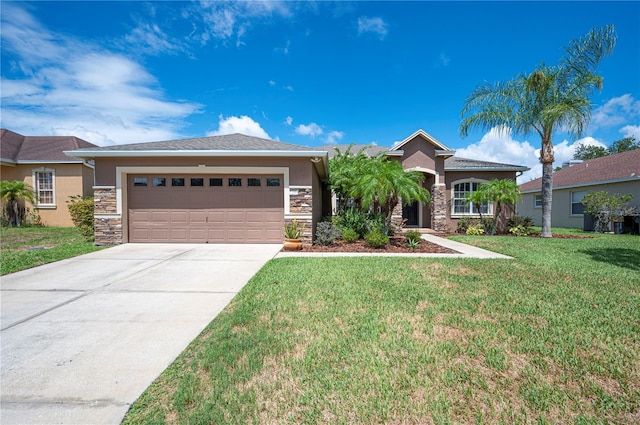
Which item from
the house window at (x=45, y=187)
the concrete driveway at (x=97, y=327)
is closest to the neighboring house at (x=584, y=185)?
the concrete driveway at (x=97, y=327)

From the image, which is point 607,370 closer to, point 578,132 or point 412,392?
Result: point 412,392

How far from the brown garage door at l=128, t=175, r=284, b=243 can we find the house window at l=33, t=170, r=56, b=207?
33.8 feet

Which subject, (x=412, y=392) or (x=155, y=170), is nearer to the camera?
(x=412, y=392)

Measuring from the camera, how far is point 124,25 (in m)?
8.55

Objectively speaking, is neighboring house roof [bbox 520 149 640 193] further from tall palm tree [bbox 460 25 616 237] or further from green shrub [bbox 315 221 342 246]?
green shrub [bbox 315 221 342 246]

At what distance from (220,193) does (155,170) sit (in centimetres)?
238

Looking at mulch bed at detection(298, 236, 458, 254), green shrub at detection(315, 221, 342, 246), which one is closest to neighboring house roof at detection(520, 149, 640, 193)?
mulch bed at detection(298, 236, 458, 254)

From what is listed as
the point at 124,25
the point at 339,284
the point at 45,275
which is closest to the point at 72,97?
the point at 124,25

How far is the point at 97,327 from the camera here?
3.71 metres

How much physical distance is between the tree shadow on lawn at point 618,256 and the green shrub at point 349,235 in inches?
266

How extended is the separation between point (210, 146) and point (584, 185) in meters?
22.3

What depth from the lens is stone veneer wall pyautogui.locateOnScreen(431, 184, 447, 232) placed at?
1534cm

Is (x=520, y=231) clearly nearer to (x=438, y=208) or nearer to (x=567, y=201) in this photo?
(x=438, y=208)

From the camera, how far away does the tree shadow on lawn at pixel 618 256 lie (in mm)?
6996
